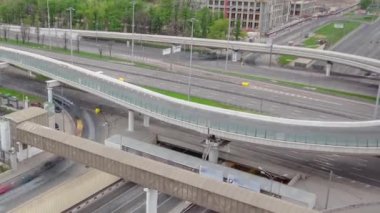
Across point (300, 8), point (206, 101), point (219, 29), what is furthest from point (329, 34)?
point (206, 101)

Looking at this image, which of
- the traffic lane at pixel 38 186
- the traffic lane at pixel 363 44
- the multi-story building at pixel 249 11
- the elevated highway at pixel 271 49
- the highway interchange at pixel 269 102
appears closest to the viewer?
the traffic lane at pixel 38 186

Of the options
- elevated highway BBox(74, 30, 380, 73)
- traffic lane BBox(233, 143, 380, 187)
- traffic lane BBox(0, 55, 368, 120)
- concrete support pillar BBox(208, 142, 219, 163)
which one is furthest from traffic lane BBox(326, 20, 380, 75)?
concrete support pillar BBox(208, 142, 219, 163)

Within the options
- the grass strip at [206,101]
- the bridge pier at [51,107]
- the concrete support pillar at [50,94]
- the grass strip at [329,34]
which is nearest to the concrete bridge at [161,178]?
the bridge pier at [51,107]

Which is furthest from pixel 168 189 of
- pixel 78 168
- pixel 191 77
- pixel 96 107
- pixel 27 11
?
pixel 27 11

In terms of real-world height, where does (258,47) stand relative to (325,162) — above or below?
above

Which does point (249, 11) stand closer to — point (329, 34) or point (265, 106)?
point (329, 34)

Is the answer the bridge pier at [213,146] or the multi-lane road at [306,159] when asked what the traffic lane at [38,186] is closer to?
the multi-lane road at [306,159]
